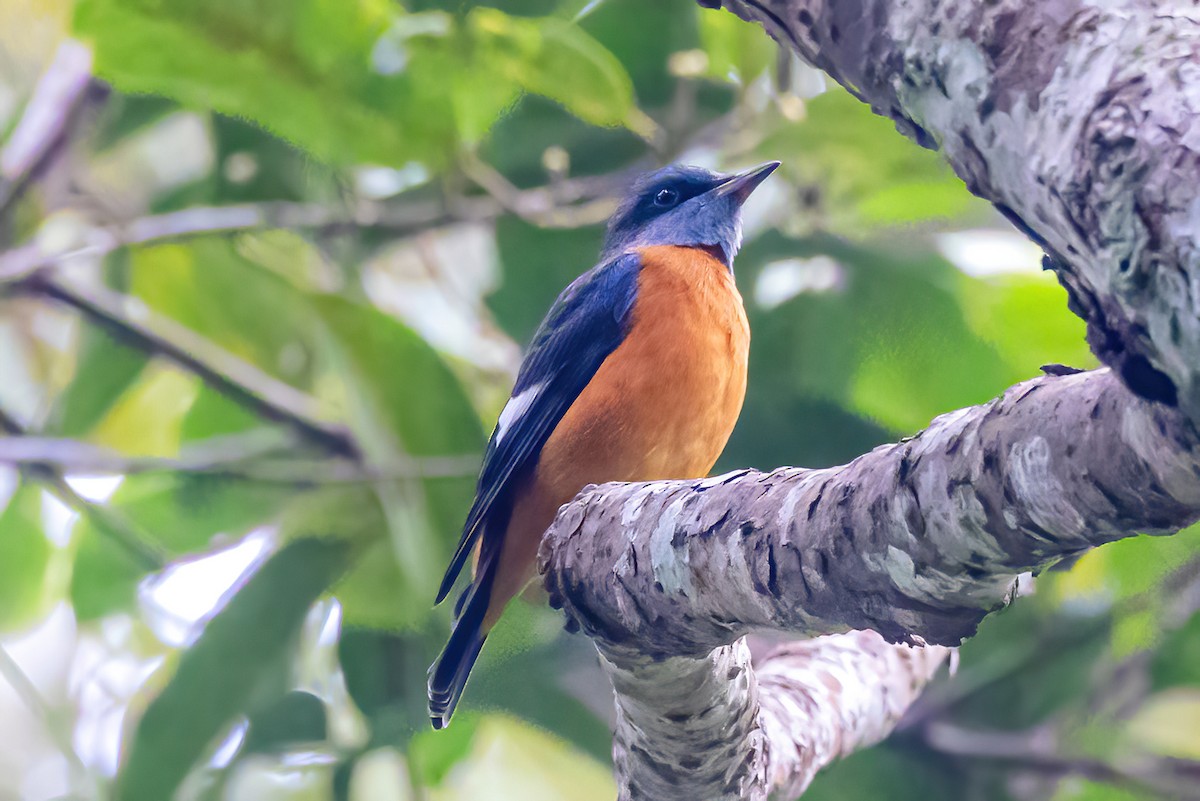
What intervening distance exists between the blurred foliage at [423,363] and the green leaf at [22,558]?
1 cm

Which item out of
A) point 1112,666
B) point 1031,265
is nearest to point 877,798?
point 1112,666

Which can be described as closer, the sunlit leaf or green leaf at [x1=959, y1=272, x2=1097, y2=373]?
green leaf at [x1=959, y1=272, x2=1097, y2=373]

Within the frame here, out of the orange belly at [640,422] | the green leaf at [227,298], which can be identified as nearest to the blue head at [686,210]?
the orange belly at [640,422]

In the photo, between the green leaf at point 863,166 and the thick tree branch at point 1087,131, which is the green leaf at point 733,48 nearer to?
the green leaf at point 863,166

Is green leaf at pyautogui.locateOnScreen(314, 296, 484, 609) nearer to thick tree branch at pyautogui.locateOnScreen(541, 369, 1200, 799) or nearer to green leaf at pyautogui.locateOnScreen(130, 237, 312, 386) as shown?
green leaf at pyautogui.locateOnScreen(130, 237, 312, 386)

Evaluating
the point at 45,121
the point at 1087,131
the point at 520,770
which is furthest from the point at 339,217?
the point at 1087,131

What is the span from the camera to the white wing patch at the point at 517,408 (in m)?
3.18

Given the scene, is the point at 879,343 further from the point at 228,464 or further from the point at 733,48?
the point at 228,464

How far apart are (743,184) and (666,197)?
294 mm

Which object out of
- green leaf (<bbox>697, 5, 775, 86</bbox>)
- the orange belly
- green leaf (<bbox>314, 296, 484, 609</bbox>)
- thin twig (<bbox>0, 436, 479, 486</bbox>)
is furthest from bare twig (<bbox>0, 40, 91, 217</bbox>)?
the orange belly

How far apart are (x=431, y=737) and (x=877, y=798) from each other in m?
1.53

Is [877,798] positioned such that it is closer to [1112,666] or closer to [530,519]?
[1112,666]

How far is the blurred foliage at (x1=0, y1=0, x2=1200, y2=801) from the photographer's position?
11.9 feet

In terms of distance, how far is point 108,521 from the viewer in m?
4.34
